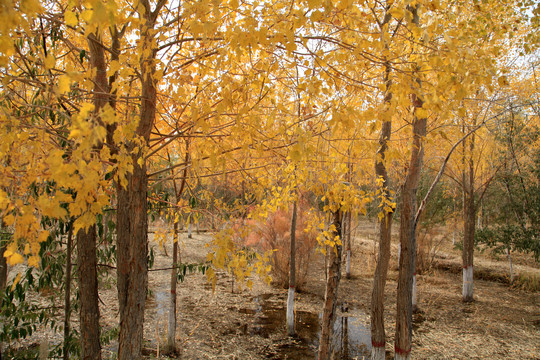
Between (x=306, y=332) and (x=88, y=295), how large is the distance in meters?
5.55

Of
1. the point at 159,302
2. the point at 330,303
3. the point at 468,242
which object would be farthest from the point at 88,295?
the point at 468,242

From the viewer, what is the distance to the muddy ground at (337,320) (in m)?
6.46

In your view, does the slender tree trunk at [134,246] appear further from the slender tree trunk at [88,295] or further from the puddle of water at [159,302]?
the puddle of water at [159,302]

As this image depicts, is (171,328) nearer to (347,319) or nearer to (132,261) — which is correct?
(132,261)

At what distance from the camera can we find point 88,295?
120 inches

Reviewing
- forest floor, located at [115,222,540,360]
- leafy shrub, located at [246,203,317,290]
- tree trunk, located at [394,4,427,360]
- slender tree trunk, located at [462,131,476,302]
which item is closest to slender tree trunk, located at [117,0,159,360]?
forest floor, located at [115,222,540,360]

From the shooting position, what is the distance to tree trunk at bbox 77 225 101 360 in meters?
3.01

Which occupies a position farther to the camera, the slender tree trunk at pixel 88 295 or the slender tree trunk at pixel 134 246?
the slender tree trunk at pixel 88 295

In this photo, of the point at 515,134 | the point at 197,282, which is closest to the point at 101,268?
the point at 197,282

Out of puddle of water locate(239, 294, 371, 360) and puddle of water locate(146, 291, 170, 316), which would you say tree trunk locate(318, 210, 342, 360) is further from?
puddle of water locate(146, 291, 170, 316)

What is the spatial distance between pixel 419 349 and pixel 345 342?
56.6 inches

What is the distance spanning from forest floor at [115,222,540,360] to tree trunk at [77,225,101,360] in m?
1.95

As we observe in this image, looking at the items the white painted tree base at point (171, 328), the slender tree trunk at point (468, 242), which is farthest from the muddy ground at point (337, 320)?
the slender tree trunk at point (468, 242)

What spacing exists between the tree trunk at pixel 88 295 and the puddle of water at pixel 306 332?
4.13 meters
